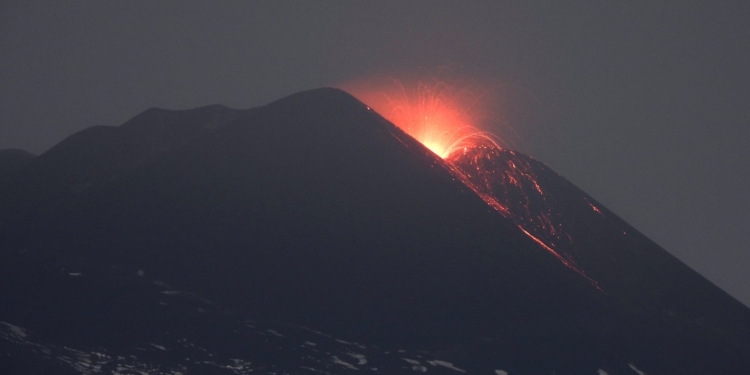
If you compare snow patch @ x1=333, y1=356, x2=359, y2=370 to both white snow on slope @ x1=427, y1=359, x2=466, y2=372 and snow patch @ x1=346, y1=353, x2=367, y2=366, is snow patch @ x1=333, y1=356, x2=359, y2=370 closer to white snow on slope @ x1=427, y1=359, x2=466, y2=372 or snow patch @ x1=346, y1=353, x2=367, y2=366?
snow patch @ x1=346, y1=353, x2=367, y2=366

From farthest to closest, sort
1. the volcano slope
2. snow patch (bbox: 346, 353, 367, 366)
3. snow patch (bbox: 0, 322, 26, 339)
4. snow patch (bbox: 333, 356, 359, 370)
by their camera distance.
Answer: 1. the volcano slope
2. snow patch (bbox: 346, 353, 367, 366)
3. snow patch (bbox: 333, 356, 359, 370)
4. snow patch (bbox: 0, 322, 26, 339)

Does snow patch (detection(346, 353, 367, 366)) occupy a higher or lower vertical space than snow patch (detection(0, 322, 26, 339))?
higher

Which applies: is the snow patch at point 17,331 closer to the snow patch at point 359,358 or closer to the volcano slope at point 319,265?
the volcano slope at point 319,265

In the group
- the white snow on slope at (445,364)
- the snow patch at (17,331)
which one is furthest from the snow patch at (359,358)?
the snow patch at (17,331)

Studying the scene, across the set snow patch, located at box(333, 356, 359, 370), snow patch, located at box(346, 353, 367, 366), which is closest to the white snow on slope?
snow patch, located at box(346, 353, 367, 366)

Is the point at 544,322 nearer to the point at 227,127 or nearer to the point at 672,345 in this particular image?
the point at 672,345

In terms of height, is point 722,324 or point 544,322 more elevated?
point 722,324

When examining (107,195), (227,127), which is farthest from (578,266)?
(107,195)

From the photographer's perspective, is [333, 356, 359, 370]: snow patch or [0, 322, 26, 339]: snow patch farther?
[333, 356, 359, 370]: snow patch
